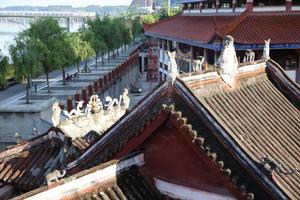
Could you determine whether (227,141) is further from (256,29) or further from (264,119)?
(256,29)

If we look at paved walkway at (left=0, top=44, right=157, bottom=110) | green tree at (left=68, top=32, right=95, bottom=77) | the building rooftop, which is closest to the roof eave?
the building rooftop

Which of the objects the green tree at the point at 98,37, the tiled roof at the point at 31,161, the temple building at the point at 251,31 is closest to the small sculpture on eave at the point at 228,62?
the tiled roof at the point at 31,161

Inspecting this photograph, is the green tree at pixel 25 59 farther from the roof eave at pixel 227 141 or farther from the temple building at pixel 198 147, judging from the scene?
the roof eave at pixel 227 141

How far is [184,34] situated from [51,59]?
14.0 metres

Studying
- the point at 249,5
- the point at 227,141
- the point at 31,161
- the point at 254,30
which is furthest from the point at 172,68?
the point at 249,5

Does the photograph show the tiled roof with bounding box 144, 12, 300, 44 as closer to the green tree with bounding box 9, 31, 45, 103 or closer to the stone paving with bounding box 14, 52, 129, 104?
the green tree with bounding box 9, 31, 45, 103

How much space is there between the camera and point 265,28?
2884 cm

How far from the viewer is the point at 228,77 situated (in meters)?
9.52

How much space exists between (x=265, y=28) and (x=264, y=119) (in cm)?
2056

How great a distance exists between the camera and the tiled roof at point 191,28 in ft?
108

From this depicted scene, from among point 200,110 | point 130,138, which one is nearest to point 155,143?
point 130,138

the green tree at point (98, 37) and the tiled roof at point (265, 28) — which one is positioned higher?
the tiled roof at point (265, 28)

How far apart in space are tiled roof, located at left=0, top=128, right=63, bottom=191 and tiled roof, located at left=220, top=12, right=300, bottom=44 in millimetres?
16929

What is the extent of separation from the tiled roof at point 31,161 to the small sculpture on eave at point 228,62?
17.1ft
